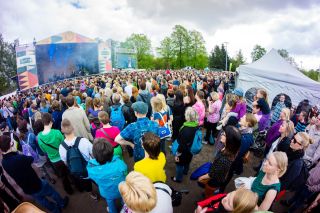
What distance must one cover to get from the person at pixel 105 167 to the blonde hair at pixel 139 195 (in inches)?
36.5

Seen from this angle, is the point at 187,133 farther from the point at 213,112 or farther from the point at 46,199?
the point at 46,199

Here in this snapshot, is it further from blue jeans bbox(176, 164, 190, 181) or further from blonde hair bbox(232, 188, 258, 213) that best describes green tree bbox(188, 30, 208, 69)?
blonde hair bbox(232, 188, 258, 213)

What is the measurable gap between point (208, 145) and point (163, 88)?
4.47 meters

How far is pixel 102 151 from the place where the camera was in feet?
8.09

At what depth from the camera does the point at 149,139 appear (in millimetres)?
2467

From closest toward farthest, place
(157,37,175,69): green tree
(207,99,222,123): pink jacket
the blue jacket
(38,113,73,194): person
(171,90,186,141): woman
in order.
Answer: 1. the blue jacket
2. (38,113,73,194): person
3. (171,90,186,141): woman
4. (207,99,222,123): pink jacket
5. (157,37,175,69): green tree

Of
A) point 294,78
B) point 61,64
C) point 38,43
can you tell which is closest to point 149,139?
point 294,78

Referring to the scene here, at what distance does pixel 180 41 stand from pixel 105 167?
50750mm

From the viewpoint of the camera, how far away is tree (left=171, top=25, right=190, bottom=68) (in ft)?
159

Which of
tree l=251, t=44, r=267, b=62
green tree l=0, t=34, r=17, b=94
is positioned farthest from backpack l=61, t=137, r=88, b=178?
tree l=251, t=44, r=267, b=62

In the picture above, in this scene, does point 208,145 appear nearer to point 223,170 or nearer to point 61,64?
point 223,170

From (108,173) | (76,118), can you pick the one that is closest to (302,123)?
(108,173)

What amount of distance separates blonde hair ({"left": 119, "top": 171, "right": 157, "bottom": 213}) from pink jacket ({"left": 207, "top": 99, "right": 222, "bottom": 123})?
417 centimetres

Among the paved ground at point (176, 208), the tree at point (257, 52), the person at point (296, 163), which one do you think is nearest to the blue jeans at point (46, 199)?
the paved ground at point (176, 208)
